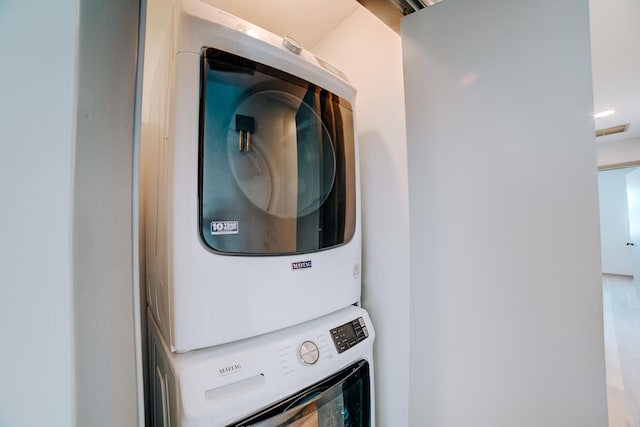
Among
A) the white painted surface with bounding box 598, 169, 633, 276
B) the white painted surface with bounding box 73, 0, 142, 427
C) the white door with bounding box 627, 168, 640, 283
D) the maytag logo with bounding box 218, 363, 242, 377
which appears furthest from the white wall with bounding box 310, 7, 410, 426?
the white painted surface with bounding box 598, 169, 633, 276

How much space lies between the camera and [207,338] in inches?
21.3

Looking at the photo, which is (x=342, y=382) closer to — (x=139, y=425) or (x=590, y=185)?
(x=139, y=425)

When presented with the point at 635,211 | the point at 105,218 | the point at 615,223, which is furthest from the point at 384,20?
the point at 615,223

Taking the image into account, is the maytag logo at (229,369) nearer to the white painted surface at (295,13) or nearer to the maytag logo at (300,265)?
the maytag logo at (300,265)

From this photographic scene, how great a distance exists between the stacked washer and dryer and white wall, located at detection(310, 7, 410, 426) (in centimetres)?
17

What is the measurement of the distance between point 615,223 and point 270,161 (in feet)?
27.5

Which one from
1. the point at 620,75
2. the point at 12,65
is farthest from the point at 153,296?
the point at 620,75

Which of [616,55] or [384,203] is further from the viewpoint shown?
[616,55]

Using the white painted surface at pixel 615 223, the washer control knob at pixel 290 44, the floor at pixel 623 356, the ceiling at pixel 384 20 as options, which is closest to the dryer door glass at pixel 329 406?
the washer control knob at pixel 290 44

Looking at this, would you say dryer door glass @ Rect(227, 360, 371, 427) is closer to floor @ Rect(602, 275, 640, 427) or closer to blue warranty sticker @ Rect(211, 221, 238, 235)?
blue warranty sticker @ Rect(211, 221, 238, 235)

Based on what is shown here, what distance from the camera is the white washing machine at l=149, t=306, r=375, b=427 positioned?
1.64 feet

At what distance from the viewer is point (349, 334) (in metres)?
0.76

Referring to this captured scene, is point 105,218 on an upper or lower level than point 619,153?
lower

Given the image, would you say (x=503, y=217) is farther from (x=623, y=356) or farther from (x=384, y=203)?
(x=623, y=356)
